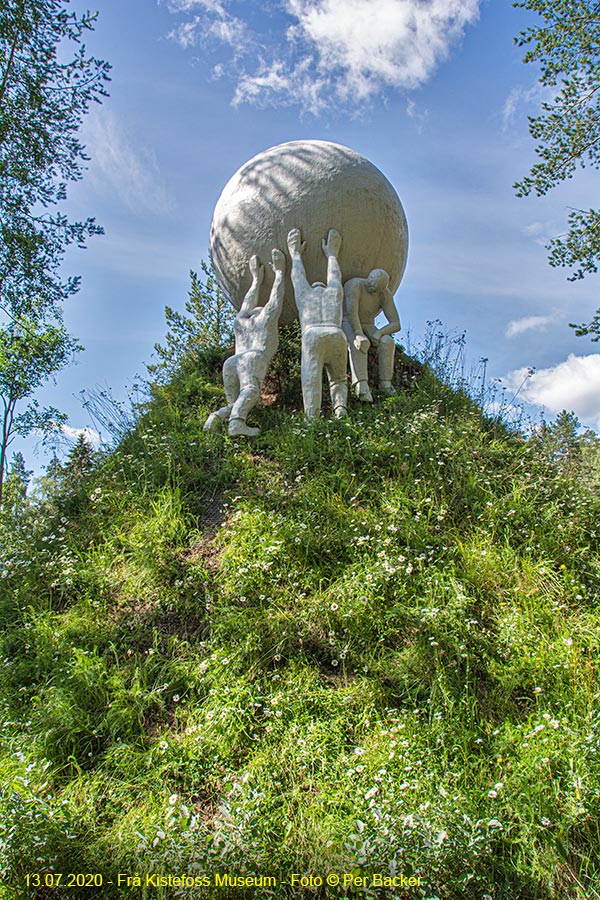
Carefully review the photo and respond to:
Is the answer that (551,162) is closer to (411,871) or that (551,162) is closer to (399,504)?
(399,504)

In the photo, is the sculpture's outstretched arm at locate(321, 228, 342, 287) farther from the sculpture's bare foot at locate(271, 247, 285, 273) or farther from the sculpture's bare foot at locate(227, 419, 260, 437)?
the sculpture's bare foot at locate(227, 419, 260, 437)

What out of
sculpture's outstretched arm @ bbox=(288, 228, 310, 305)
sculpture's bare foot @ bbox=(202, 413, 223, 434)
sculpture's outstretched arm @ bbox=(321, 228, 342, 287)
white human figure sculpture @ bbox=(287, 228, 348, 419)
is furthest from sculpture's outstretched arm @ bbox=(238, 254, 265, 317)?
sculpture's bare foot @ bbox=(202, 413, 223, 434)

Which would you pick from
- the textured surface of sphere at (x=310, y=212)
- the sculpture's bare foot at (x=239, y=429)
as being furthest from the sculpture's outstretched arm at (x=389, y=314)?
the sculpture's bare foot at (x=239, y=429)

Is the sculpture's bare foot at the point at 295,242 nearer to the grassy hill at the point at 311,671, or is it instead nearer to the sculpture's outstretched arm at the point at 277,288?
the sculpture's outstretched arm at the point at 277,288

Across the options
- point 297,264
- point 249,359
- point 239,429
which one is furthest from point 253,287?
point 239,429

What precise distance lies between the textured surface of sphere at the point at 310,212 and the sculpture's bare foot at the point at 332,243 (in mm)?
107

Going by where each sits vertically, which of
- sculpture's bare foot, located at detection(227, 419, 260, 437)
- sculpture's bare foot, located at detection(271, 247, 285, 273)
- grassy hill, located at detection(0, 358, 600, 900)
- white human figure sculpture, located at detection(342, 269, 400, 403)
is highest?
sculpture's bare foot, located at detection(271, 247, 285, 273)

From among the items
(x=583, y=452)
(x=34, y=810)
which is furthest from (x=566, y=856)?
(x=583, y=452)

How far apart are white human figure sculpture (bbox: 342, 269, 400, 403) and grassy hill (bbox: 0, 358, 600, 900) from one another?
1305 mm

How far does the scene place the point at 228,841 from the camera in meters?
2.26

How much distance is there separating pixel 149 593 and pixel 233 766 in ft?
5.39

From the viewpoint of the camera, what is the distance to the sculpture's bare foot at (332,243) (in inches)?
272

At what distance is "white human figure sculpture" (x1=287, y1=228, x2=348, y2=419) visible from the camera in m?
6.15

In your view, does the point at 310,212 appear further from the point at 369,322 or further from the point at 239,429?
the point at 239,429
